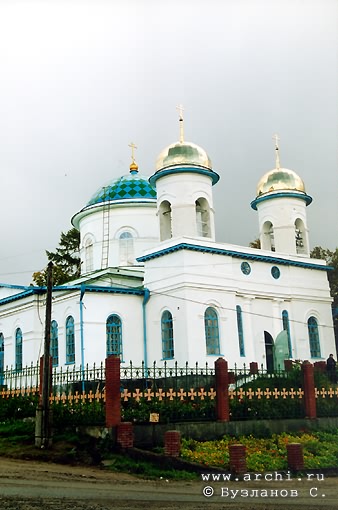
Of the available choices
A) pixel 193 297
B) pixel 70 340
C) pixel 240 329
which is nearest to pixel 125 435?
pixel 193 297

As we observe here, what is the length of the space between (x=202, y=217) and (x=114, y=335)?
5717 mm

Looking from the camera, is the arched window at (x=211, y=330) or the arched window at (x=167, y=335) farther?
the arched window at (x=167, y=335)

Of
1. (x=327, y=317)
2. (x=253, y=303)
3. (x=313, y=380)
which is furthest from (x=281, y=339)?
(x=313, y=380)

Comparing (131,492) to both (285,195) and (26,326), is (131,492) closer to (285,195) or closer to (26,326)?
(26,326)

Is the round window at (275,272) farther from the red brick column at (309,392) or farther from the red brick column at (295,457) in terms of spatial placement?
the red brick column at (295,457)

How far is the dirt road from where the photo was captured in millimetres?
9781

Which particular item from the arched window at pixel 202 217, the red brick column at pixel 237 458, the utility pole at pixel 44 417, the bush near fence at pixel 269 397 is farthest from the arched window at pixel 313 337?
the utility pole at pixel 44 417

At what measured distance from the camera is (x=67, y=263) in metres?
41.5

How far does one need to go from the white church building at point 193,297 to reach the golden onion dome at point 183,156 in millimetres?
43

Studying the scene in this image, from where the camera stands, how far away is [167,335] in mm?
23359

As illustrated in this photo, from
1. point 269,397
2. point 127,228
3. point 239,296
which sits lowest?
point 269,397

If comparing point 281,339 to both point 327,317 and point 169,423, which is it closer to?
point 327,317

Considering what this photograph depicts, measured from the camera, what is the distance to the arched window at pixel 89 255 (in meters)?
29.8

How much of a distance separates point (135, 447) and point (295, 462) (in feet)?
11.5
